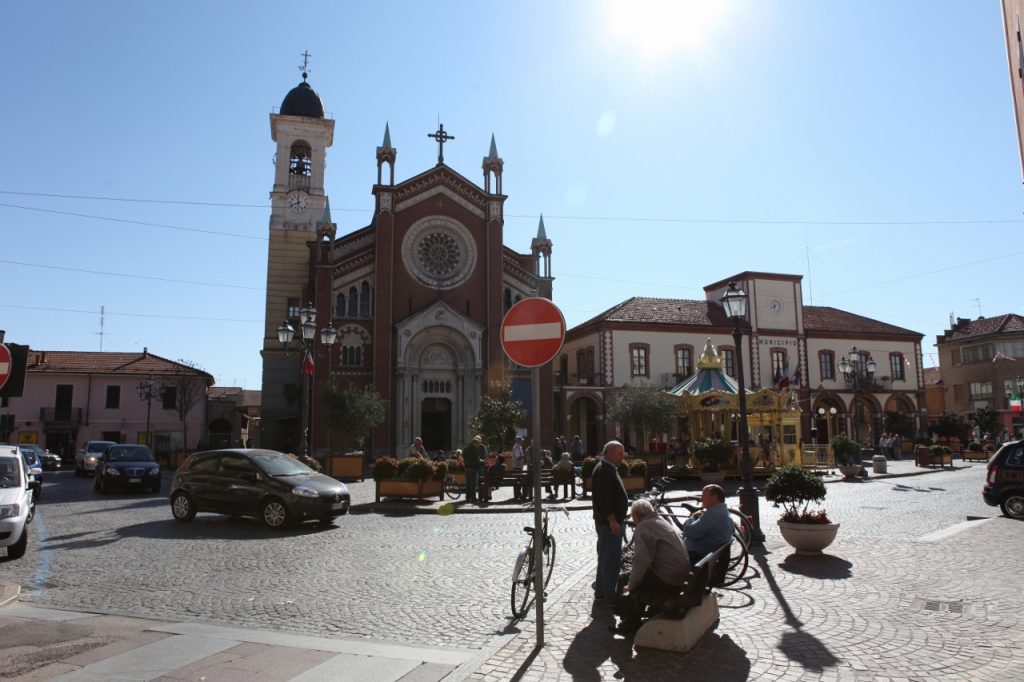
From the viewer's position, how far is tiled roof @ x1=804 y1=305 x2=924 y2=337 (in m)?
48.8

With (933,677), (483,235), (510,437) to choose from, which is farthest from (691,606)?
(483,235)

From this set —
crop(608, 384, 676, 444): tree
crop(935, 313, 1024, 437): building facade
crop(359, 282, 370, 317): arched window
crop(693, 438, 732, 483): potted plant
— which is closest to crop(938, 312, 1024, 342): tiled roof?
crop(935, 313, 1024, 437): building facade

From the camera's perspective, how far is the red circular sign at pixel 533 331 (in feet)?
19.0

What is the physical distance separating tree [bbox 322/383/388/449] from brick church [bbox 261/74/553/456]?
114 inches

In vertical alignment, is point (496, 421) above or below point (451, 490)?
above

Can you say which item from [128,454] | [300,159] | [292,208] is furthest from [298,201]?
[128,454]

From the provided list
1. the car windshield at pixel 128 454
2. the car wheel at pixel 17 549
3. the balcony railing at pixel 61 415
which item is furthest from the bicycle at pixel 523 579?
the balcony railing at pixel 61 415

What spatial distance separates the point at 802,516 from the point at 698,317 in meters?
38.6

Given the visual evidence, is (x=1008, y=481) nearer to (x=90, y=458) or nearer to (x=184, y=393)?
(x=90, y=458)

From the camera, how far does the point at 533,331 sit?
231 inches

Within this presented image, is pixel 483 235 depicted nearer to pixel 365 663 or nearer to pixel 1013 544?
pixel 1013 544

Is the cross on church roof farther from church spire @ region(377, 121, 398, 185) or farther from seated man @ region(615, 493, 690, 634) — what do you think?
seated man @ region(615, 493, 690, 634)

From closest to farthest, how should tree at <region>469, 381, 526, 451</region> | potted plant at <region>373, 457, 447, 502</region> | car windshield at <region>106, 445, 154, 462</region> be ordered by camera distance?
potted plant at <region>373, 457, 447, 502</region> → car windshield at <region>106, 445, 154, 462</region> → tree at <region>469, 381, 526, 451</region>

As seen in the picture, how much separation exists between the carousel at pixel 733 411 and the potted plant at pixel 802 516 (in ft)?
55.0
